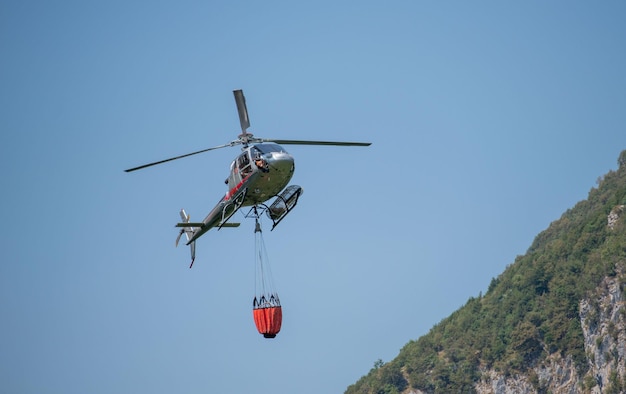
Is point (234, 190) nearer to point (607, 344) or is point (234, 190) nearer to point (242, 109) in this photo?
point (242, 109)

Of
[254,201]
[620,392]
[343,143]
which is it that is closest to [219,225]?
[254,201]

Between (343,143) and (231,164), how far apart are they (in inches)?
211

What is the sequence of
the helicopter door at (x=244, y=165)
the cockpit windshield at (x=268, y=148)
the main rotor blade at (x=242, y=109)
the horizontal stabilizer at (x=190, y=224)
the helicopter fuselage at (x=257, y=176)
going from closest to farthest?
the helicopter fuselage at (x=257, y=176) < the cockpit windshield at (x=268, y=148) < the helicopter door at (x=244, y=165) < the horizontal stabilizer at (x=190, y=224) < the main rotor blade at (x=242, y=109)

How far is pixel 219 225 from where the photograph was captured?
6178 centimetres

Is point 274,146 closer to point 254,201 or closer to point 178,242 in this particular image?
point 254,201

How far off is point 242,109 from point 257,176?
199 inches

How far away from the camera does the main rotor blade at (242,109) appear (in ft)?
199

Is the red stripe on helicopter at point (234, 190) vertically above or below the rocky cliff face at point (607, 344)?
below

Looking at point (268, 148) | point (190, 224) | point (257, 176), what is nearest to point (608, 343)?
point (190, 224)

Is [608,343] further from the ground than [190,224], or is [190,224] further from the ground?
[608,343]

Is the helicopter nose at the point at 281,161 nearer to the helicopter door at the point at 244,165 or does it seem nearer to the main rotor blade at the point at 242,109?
the helicopter door at the point at 244,165

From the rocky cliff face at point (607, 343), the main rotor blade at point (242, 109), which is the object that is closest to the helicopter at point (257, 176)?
the main rotor blade at point (242, 109)

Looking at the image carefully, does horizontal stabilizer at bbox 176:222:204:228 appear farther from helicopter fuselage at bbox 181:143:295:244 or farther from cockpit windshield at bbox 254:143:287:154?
cockpit windshield at bbox 254:143:287:154

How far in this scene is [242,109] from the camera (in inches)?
2410
